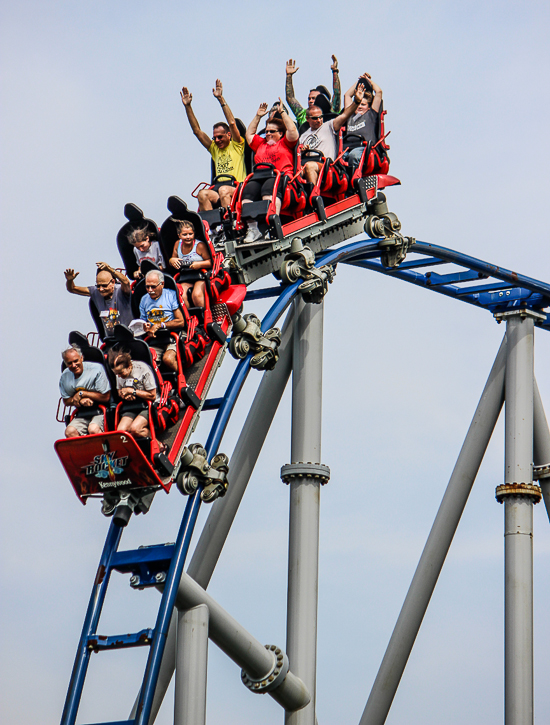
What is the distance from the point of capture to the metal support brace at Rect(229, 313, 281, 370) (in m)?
8.67

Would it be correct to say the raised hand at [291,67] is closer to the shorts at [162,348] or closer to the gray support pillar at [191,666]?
the shorts at [162,348]

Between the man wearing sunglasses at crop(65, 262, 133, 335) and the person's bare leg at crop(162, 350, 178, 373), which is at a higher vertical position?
the man wearing sunglasses at crop(65, 262, 133, 335)

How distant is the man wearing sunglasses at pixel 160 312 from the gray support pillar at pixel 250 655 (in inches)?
61.0

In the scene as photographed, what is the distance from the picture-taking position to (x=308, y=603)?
9.20 metres

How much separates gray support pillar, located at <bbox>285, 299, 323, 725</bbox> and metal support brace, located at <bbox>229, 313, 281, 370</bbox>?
97 centimetres

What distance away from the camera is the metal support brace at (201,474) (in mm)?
7914

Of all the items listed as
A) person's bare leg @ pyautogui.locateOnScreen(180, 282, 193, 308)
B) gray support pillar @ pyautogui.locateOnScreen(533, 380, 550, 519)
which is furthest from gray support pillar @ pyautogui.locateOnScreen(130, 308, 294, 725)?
gray support pillar @ pyautogui.locateOnScreen(533, 380, 550, 519)

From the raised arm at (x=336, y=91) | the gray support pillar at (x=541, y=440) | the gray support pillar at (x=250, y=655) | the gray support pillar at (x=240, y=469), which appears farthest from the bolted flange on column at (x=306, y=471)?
the raised arm at (x=336, y=91)

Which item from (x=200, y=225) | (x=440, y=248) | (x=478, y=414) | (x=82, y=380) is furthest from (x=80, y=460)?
(x=478, y=414)

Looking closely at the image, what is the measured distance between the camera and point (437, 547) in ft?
38.0

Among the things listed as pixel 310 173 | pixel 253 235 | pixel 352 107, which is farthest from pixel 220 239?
pixel 352 107

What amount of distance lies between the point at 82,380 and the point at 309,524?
2.46 m

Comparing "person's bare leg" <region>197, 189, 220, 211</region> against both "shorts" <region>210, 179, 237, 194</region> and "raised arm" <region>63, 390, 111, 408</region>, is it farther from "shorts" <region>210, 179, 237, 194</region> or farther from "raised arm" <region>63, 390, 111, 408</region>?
"raised arm" <region>63, 390, 111, 408</region>

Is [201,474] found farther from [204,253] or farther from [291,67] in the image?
[291,67]
